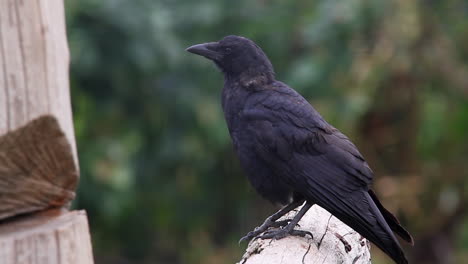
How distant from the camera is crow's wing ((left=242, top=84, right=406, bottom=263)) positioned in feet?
11.9

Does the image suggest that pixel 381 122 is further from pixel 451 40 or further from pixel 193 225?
pixel 193 225

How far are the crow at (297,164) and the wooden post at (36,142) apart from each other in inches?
82.0

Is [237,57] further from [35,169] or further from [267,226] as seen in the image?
[35,169]

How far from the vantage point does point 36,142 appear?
4.63 feet

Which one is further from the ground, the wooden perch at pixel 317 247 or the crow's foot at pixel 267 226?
the wooden perch at pixel 317 247

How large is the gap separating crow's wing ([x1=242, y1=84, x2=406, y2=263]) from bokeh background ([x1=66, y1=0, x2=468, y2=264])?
251 cm

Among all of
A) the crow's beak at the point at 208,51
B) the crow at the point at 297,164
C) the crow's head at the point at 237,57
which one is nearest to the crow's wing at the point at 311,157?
the crow at the point at 297,164

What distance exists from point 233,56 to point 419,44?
411 cm

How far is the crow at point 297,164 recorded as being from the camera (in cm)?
361

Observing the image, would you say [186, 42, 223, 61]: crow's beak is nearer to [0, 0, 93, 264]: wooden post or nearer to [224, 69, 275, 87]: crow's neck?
[224, 69, 275, 87]: crow's neck

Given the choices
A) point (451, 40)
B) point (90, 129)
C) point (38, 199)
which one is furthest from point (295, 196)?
point (451, 40)

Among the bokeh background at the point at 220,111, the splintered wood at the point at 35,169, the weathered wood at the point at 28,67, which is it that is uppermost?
the weathered wood at the point at 28,67

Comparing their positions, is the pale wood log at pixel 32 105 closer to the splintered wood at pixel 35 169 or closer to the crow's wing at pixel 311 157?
the splintered wood at pixel 35 169

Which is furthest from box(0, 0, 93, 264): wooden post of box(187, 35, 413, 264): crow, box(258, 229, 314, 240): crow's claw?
box(187, 35, 413, 264): crow
